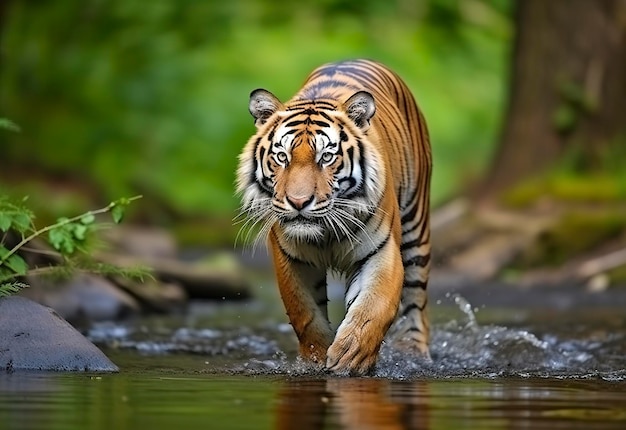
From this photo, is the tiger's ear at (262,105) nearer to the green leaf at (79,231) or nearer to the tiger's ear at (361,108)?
the tiger's ear at (361,108)

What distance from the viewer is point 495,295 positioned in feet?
40.9

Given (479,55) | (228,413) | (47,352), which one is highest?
(479,55)

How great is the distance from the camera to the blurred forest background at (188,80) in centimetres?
2234

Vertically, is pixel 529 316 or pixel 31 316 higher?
pixel 529 316

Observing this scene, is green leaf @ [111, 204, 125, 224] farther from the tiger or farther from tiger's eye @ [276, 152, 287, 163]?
tiger's eye @ [276, 152, 287, 163]

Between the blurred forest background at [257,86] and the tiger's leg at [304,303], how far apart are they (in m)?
7.12

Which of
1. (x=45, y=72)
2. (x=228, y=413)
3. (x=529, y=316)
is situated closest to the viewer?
(x=228, y=413)

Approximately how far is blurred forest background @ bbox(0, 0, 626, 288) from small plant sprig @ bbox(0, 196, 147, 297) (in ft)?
22.3

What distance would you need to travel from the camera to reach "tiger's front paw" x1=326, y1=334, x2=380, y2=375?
6.53 m

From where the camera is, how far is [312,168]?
6.49 m

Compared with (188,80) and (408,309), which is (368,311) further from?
(188,80)

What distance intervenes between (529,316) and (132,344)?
144 inches

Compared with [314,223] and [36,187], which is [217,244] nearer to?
[36,187]

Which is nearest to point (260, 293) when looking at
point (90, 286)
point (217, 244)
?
point (90, 286)
